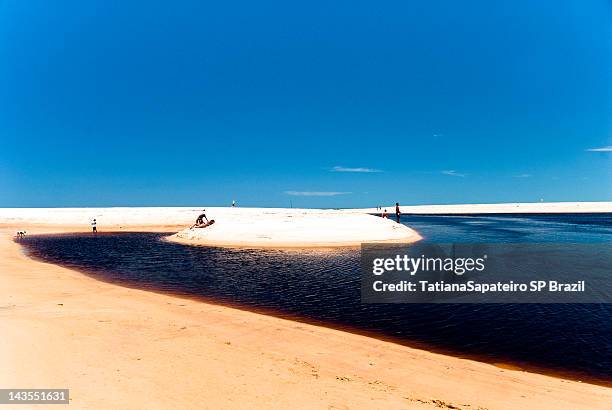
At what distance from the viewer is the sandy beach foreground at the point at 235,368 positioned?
688 cm

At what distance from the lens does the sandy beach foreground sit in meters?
6.88

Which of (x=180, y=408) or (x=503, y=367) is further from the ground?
(x=180, y=408)

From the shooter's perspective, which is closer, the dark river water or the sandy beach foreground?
the sandy beach foreground

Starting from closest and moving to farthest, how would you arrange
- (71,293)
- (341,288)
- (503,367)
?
(503,367) < (71,293) < (341,288)

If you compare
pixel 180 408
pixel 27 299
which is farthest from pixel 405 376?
pixel 27 299

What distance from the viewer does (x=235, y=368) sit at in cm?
823

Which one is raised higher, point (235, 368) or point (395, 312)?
point (235, 368)

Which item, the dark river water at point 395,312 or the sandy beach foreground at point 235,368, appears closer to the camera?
the sandy beach foreground at point 235,368

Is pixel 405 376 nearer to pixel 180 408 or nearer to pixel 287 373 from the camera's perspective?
pixel 287 373

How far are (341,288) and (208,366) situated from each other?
1055cm

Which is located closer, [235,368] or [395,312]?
[235,368]

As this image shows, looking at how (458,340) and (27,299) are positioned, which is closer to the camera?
(458,340)

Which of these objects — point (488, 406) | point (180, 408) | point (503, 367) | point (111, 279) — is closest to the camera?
point (180, 408)

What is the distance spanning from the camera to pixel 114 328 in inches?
422
